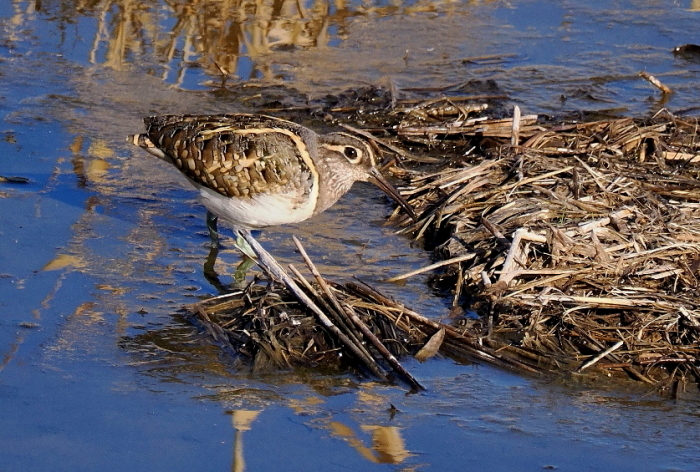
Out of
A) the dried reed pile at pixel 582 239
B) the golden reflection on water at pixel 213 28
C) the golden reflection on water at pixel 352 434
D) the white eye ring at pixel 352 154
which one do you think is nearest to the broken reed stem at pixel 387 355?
the golden reflection on water at pixel 352 434

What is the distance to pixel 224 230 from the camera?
23.3 feet

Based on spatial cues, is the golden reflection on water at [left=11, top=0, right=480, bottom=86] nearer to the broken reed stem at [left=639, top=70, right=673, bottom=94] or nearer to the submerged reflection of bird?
the broken reed stem at [left=639, top=70, right=673, bottom=94]

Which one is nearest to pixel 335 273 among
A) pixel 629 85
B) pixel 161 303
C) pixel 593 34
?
pixel 161 303

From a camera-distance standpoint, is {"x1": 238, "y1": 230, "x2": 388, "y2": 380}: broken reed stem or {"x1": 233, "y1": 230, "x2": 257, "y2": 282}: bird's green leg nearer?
{"x1": 238, "y1": 230, "x2": 388, "y2": 380}: broken reed stem

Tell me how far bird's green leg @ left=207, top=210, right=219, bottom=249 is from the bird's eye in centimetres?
92

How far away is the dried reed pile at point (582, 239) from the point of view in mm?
5496

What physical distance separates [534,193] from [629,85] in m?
3.19

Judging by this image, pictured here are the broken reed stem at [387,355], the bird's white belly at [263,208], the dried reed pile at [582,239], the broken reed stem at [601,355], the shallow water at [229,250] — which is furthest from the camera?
the bird's white belly at [263,208]

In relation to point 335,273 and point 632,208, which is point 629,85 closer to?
point 632,208

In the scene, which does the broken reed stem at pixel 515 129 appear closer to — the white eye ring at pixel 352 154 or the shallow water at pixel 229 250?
the shallow water at pixel 229 250

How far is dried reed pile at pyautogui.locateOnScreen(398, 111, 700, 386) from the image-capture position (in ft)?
18.0

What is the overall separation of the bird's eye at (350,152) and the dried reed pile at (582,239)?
0.77m

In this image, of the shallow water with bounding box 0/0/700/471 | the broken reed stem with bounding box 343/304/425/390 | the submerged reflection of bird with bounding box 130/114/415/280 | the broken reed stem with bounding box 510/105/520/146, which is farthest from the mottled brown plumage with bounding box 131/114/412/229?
the broken reed stem with bounding box 510/105/520/146

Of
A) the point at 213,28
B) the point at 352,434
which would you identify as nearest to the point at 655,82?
the point at 213,28
